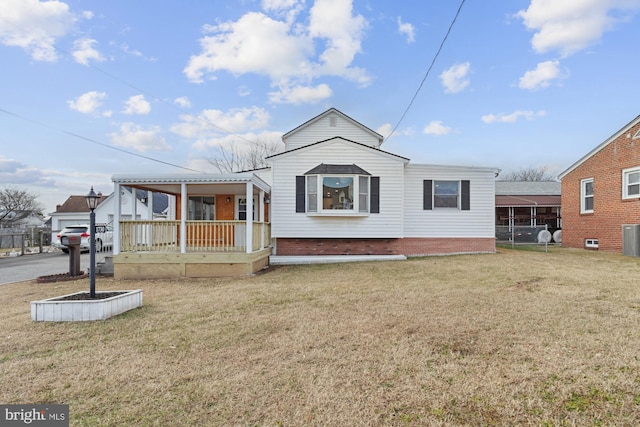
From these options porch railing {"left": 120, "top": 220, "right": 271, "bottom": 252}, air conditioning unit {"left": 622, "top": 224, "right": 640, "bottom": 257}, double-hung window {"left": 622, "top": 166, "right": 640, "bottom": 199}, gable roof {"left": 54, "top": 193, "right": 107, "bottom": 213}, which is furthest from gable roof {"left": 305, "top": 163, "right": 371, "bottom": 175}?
gable roof {"left": 54, "top": 193, "right": 107, "bottom": 213}

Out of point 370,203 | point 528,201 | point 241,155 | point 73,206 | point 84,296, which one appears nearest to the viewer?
point 84,296

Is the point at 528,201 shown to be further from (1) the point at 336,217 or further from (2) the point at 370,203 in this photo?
(1) the point at 336,217

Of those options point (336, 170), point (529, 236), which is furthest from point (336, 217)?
point (529, 236)

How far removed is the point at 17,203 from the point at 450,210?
5100cm

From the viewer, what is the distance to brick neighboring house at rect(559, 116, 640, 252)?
43.2 feet

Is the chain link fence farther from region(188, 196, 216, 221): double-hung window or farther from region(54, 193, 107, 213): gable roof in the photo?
region(54, 193, 107, 213): gable roof

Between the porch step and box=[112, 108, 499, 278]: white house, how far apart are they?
0.23ft

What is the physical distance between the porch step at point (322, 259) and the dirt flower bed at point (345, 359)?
529cm

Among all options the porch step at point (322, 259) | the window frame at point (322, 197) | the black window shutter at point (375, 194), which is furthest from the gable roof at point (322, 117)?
the porch step at point (322, 259)

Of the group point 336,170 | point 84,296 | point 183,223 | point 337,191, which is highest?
point 336,170

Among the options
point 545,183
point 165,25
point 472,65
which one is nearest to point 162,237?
point 165,25

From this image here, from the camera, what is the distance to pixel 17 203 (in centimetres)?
4219

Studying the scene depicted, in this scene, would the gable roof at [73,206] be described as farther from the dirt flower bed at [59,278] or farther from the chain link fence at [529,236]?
the chain link fence at [529,236]

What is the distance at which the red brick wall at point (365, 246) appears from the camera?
12656 millimetres
